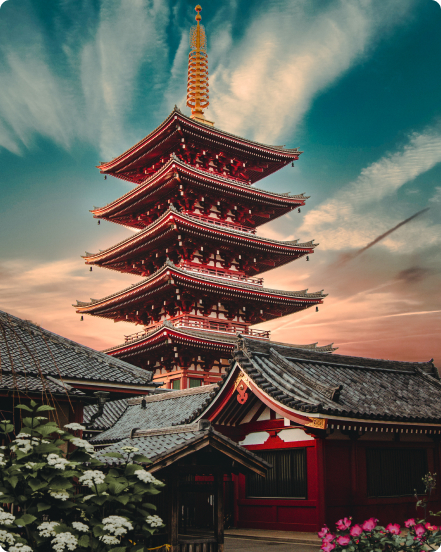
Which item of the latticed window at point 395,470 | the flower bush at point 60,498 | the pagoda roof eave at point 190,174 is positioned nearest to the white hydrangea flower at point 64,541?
the flower bush at point 60,498

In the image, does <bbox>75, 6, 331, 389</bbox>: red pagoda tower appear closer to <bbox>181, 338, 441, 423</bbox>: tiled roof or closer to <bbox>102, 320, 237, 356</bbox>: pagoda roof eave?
<bbox>102, 320, 237, 356</bbox>: pagoda roof eave

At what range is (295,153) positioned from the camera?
3509cm

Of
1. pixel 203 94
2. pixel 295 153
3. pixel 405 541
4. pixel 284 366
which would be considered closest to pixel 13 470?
pixel 405 541

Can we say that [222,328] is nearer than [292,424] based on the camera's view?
No

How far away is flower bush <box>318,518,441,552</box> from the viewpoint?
6.66 meters

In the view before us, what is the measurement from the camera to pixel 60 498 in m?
5.27

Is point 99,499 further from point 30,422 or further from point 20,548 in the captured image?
point 30,422

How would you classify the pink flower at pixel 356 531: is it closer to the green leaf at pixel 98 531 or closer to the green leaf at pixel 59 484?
the green leaf at pixel 98 531

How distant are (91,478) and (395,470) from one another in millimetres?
10680

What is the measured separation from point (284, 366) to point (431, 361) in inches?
280

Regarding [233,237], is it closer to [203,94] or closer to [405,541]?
[203,94]

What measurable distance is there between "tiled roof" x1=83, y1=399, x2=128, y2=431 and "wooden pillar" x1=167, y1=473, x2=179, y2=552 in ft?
43.7

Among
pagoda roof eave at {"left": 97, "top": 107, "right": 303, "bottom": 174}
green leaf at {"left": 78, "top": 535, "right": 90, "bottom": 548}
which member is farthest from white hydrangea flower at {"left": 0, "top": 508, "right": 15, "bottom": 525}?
pagoda roof eave at {"left": 97, "top": 107, "right": 303, "bottom": 174}

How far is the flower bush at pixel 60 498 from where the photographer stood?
17.0 ft
